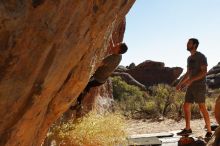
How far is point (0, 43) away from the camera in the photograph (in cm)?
323

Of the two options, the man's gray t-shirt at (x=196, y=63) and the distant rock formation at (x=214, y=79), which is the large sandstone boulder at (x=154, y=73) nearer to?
the distant rock formation at (x=214, y=79)

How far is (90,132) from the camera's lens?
7.12 meters

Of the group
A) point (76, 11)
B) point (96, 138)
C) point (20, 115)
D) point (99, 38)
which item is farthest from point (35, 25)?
point (96, 138)

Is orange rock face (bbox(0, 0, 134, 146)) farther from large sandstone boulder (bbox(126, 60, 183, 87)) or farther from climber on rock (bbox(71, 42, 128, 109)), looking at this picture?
large sandstone boulder (bbox(126, 60, 183, 87))

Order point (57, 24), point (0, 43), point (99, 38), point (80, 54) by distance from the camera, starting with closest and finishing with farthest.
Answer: point (0, 43) < point (57, 24) < point (80, 54) < point (99, 38)

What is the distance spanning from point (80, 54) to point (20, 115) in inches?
33.4

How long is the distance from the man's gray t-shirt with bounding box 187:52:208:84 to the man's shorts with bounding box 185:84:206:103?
9 cm

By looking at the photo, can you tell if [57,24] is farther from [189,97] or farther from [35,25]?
[189,97]

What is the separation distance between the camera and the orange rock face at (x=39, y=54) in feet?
10.9

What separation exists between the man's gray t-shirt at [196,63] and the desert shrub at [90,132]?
1.58 meters

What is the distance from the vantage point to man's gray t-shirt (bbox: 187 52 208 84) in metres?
A: 8.01

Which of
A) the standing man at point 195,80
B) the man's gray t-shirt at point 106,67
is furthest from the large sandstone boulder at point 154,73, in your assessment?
the man's gray t-shirt at point 106,67

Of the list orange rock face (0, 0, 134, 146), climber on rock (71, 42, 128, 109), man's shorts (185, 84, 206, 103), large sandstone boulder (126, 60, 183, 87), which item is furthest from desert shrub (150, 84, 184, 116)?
large sandstone boulder (126, 60, 183, 87)

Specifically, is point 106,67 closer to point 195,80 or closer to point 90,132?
point 90,132
